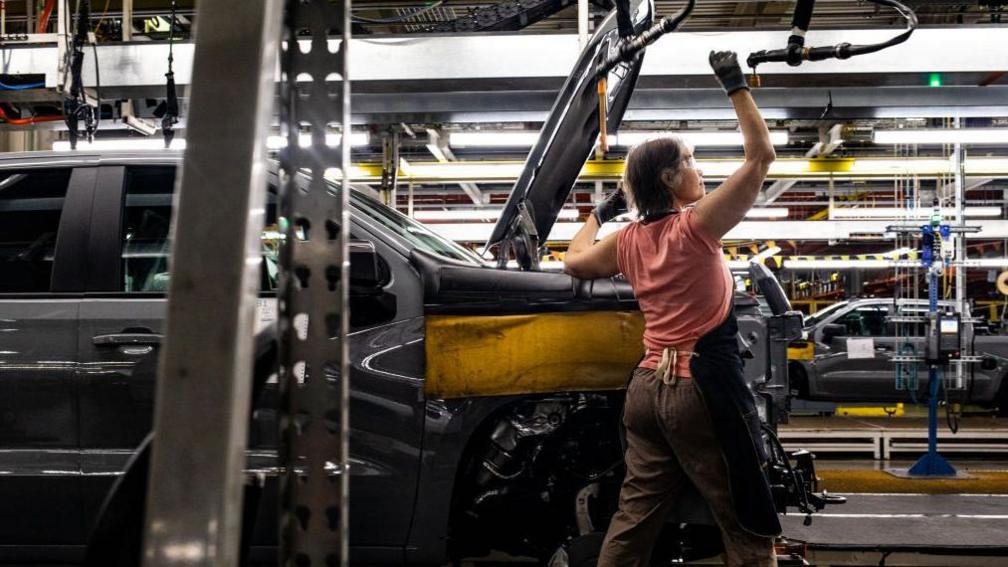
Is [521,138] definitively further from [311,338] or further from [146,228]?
[311,338]

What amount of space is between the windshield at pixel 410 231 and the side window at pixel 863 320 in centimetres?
1057

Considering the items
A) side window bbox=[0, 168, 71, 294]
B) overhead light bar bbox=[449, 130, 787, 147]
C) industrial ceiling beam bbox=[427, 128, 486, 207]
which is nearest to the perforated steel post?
side window bbox=[0, 168, 71, 294]

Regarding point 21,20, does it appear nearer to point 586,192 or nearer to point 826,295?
point 586,192

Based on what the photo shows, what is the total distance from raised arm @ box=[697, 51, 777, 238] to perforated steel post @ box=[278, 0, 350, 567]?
150 cm

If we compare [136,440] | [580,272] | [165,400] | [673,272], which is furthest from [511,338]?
[165,400]

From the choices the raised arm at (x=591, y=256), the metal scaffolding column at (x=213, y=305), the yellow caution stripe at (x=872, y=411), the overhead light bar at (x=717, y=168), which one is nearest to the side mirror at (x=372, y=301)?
the raised arm at (x=591, y=256)

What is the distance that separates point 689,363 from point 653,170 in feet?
2.04

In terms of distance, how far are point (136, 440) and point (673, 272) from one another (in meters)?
1.93

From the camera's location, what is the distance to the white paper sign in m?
12.1

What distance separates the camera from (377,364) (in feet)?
10.1

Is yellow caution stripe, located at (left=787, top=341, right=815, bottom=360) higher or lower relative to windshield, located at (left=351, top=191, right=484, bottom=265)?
lower

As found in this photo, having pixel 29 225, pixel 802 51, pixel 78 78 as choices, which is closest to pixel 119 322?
pixel 29 225

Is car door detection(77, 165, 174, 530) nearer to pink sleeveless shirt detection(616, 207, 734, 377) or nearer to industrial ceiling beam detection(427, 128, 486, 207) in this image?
pink sleeveless shirt detection(616, 207, 734, 377)

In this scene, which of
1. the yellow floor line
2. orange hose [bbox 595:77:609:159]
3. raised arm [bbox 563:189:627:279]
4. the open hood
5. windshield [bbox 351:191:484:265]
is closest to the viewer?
raised arm [bbox 563:189:627:279]
